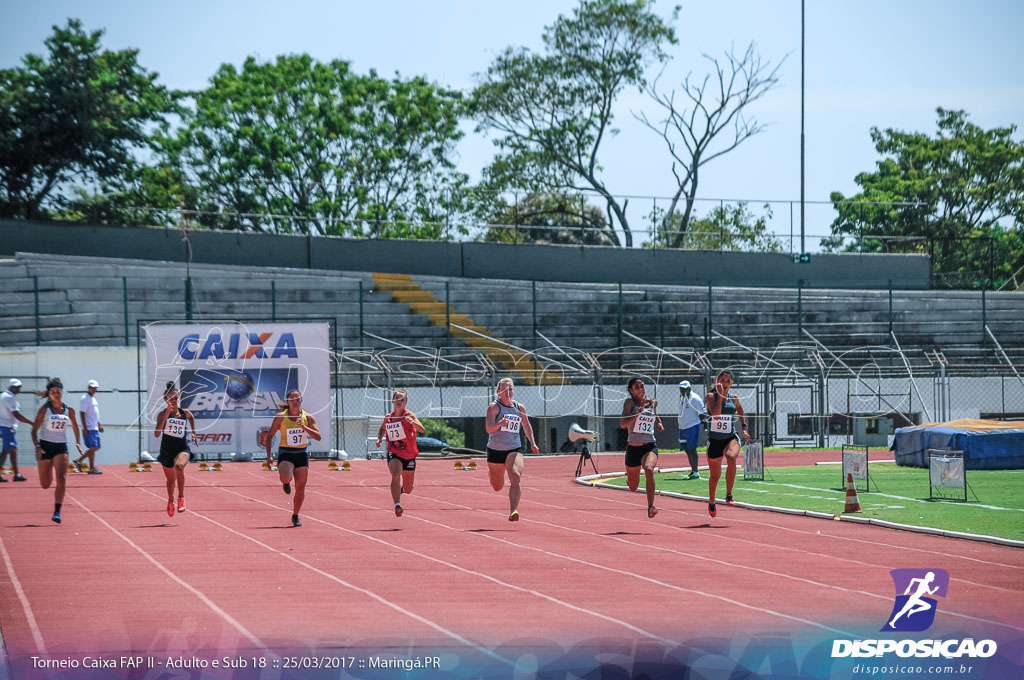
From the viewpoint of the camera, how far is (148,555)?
14445mm

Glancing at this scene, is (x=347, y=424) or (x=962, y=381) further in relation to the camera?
(x=962, y=381)

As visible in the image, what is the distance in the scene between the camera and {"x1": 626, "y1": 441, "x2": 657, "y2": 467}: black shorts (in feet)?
57.6

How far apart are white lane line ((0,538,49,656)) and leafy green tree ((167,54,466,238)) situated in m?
43.6

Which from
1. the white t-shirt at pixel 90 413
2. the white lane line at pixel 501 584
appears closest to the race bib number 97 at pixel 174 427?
the white lane line at pixel 501 584

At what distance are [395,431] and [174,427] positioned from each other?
334cm

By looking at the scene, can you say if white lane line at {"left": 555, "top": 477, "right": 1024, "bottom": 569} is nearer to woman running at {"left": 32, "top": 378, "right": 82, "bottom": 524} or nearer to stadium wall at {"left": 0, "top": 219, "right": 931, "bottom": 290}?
woman running at {"left": 32, "top": 378, "right": 82, "bottom": 524}

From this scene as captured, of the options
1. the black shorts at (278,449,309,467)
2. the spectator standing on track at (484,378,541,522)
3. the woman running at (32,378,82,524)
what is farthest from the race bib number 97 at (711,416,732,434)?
the woman running at (32,378,82,524)

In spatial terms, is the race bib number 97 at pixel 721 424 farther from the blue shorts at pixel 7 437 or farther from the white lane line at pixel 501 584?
the blue shorts at pixel 7 437

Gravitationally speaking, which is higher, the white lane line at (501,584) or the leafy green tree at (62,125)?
the leafy green tree at (62,125)

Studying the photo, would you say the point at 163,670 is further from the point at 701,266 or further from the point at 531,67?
the point at 531,67

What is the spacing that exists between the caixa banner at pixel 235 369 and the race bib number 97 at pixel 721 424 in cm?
1455

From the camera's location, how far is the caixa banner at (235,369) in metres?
30.7

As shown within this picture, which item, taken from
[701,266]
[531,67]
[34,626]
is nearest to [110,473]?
[34,626]

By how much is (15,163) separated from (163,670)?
162 ft
